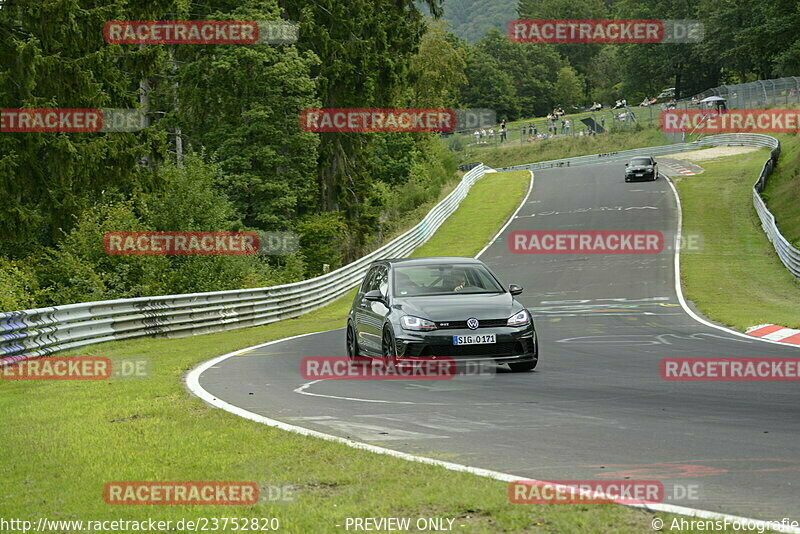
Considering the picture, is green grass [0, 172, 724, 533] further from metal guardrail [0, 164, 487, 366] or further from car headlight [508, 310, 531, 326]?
metal guardrail [0, 164, 487, 366]

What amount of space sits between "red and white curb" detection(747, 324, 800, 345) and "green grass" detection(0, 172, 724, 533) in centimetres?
1021

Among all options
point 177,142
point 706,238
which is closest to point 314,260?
point 177,142

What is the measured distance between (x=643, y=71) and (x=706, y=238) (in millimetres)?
107969

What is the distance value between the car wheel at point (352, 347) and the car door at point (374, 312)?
0.38 metres

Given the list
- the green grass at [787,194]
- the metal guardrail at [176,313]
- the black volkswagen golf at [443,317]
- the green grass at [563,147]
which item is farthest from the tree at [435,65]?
the black volkswagen golf at [443,317]

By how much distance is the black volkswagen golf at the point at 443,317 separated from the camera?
13.0 metres

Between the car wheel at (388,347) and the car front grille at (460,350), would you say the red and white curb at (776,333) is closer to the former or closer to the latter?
the car front grille at (460,350)

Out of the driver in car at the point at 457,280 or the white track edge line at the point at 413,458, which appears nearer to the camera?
the white track edge line at the point at 413,458

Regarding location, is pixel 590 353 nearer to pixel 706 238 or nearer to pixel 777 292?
pixel 777 292

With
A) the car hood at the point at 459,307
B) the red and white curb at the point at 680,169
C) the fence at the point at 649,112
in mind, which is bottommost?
the car hood at the point at 459,307

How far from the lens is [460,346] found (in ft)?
42.4

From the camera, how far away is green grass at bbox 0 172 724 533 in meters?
5.70

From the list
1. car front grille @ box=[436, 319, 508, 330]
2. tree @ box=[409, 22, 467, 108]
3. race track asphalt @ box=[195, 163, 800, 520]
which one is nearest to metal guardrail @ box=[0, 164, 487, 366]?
race track asphalt @ box=[195, 163, 800, 520]

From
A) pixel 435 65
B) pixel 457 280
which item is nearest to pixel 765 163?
pixel 435 65
